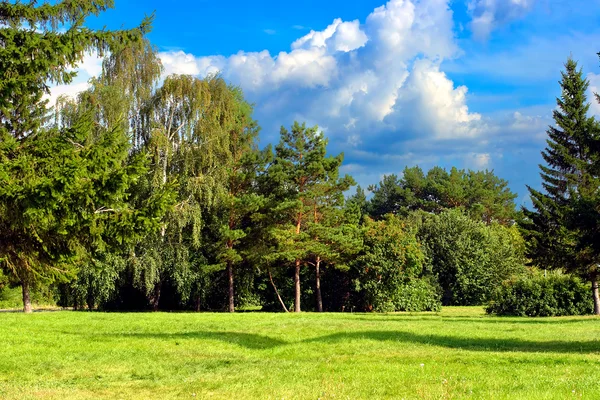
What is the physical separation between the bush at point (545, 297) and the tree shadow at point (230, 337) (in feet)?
67.0

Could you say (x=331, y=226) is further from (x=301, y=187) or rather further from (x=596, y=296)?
(x=596, y=296)

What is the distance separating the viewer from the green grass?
30.1 ft

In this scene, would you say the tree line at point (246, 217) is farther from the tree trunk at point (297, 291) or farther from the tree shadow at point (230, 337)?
the tree shadow at point (230, 337)

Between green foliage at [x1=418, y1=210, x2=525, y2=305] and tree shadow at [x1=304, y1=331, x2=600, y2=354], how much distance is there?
32.7m

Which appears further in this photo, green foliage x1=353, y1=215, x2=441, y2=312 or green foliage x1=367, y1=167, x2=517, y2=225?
green foliage x1=367, y1=167, x2=517, y2=225

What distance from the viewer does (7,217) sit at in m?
11.7

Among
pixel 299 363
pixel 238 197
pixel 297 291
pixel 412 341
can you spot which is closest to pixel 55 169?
pixel 299 363

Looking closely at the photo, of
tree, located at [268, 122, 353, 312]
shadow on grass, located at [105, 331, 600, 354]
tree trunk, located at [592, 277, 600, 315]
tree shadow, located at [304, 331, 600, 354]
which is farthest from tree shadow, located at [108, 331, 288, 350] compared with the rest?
tree trunk, located at [592, 277, 600, 315]

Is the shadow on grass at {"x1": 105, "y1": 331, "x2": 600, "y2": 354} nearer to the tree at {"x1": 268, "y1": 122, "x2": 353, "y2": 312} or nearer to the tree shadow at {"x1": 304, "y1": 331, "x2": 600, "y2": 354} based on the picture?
the tree shadow at {"x1": 304, "y1": 331, "x2": 600, "y2": 354}

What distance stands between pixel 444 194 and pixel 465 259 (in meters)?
37.3

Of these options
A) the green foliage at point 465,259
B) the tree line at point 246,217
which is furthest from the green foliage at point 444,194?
the tree line at point 246,217

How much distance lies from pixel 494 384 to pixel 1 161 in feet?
34.8

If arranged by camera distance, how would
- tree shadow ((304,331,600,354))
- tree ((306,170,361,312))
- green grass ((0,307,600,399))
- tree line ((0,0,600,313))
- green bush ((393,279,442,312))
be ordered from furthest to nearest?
green bush ((393,279,442,312)), tree ((306,170,361,312)), tree line ((0,0,600,313)), tree shadow ((304,331,600,354)), green grass ((0,307,600,399))

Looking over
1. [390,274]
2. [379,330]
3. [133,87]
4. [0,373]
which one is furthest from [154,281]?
[0,373]
